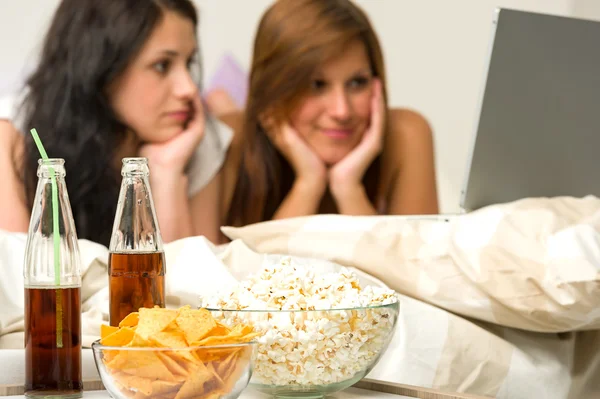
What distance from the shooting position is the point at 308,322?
75 centimetres

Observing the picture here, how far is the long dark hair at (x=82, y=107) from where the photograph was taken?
2164 millimetres

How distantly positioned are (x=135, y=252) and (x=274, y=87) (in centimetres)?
155

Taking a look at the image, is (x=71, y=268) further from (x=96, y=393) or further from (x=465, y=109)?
(x=465, y=109)

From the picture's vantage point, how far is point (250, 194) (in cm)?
234

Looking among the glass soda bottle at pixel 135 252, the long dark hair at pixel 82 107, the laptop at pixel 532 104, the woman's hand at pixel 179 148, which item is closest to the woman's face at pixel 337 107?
the woman's hand at pixel 179 148

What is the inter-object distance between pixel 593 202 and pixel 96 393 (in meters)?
1.09

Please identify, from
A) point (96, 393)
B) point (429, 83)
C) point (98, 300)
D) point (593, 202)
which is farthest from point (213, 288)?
point (429, 83)

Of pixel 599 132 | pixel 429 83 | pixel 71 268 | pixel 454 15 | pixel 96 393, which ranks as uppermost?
pixel 454 15

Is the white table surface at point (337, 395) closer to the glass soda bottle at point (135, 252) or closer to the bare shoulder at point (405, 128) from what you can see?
the glass soda bottle at point (135, 252)

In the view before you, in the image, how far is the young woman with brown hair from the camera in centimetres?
234

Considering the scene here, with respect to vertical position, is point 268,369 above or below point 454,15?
below

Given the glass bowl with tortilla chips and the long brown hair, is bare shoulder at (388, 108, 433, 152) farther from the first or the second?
the glass bowl with tortilla chips

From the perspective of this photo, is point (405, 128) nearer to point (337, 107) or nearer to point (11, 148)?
point (337, 107)

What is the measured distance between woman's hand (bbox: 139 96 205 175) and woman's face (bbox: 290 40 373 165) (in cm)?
26
